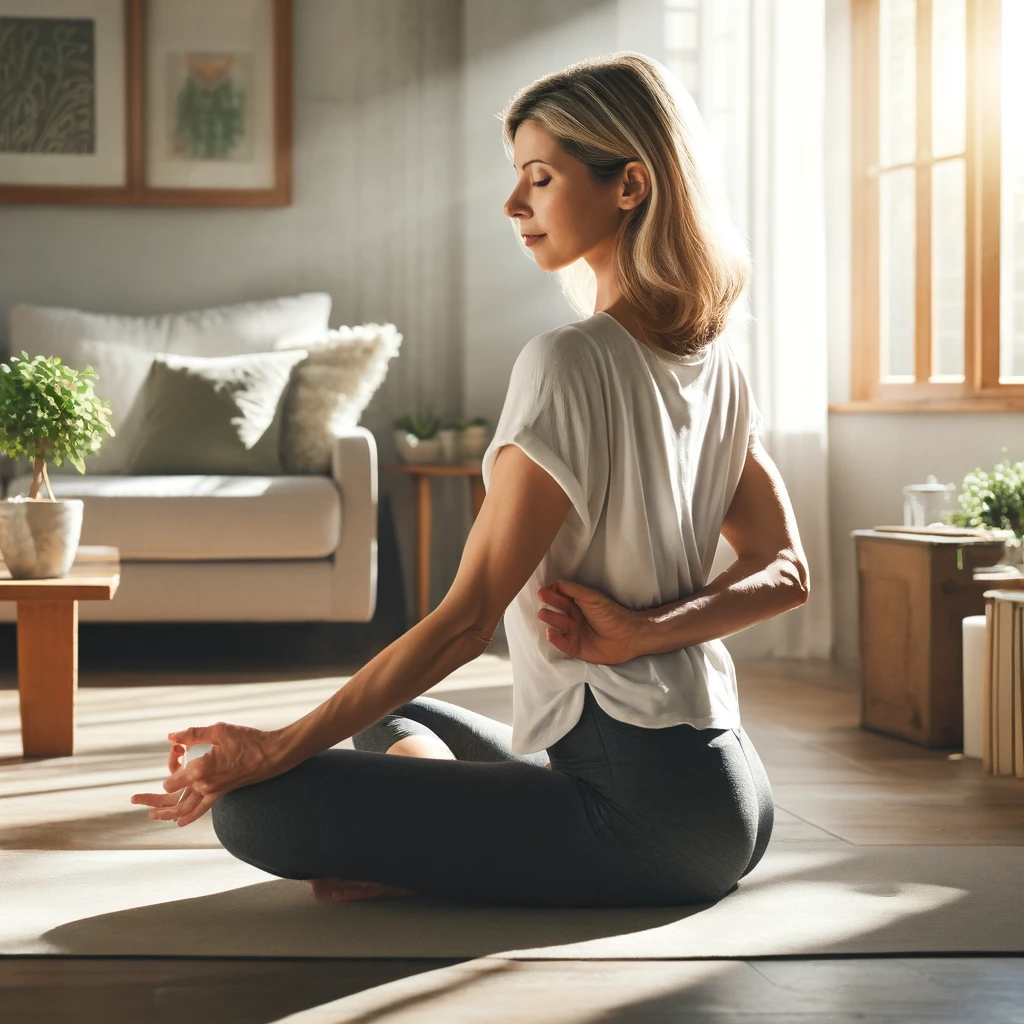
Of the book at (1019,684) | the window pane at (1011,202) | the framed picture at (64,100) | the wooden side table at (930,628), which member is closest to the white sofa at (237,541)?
the framed picture at (64,100)

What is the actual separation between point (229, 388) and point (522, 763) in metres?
3.03

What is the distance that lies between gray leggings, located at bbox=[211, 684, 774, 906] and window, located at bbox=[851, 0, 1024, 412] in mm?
2500

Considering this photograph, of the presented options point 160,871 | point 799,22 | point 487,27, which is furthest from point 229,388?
point 160,871

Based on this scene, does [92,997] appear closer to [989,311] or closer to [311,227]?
[989,311]

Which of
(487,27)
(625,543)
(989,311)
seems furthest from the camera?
(487,27)

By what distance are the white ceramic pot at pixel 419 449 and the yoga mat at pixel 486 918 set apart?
281 cm

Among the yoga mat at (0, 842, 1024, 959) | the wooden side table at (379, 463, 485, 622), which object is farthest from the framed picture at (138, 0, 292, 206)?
the yoga mat at (0, 842, 1024, 959)

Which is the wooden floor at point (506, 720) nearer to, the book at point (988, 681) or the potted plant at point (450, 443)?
the book at point (988, 681)

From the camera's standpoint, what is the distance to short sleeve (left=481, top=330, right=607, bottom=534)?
1429mm

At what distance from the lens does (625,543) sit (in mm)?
1504

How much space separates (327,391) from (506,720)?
5.27 ft

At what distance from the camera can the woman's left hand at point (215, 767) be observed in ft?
4.80

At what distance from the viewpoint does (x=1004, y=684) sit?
2709mm

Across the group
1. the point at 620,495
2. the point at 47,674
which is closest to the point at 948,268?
the point at 47,674
